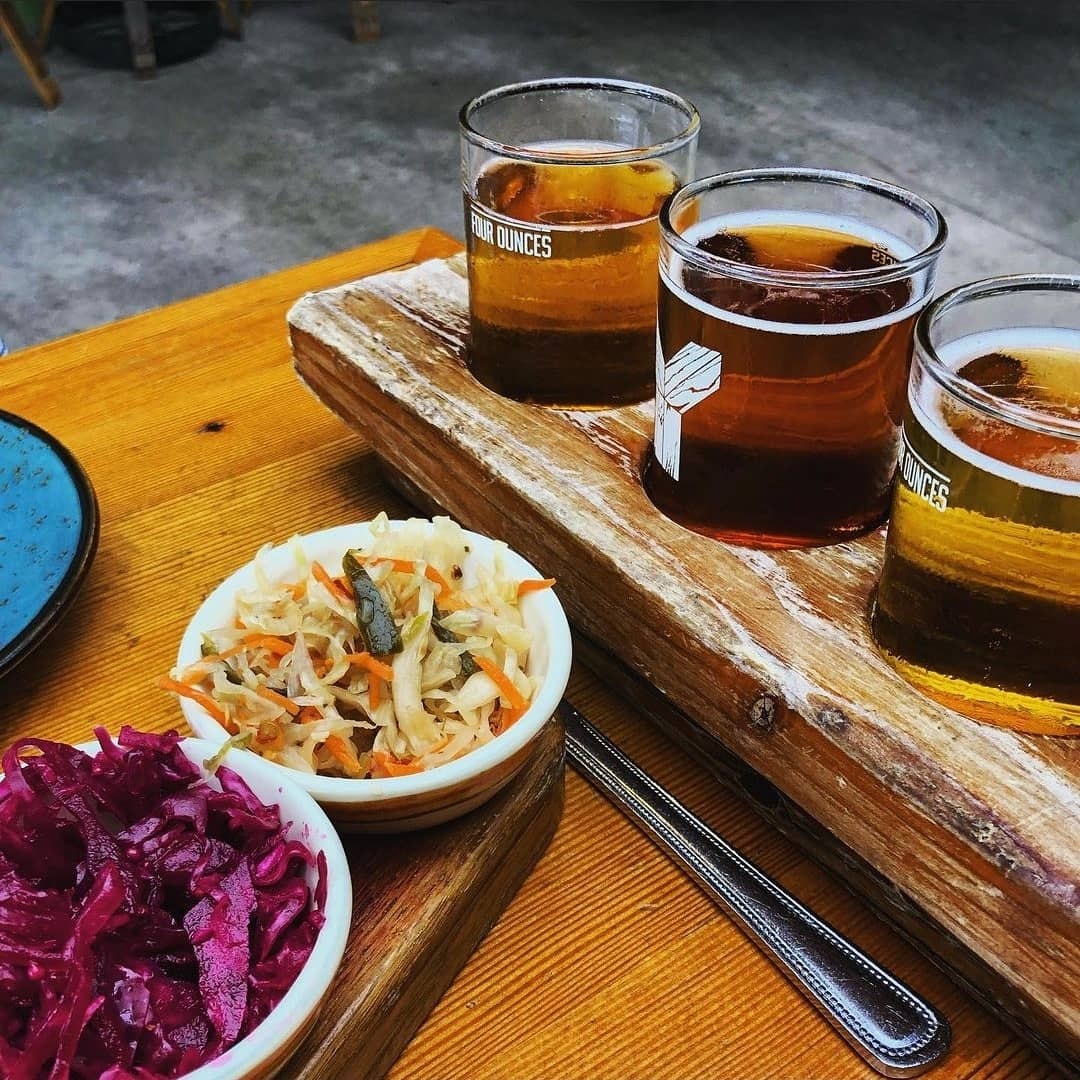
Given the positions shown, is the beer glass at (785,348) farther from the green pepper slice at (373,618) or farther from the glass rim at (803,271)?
the green pepper slice at (373,618)

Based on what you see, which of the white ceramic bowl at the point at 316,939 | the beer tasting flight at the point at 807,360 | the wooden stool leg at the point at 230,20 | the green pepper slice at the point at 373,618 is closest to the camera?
the white ceramic bowl at the point at 316,939

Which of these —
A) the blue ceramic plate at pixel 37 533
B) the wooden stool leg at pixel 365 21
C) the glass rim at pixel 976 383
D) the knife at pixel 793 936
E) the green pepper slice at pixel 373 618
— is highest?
the glass rim at pixel 976 383

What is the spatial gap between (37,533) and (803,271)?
61 centimetres

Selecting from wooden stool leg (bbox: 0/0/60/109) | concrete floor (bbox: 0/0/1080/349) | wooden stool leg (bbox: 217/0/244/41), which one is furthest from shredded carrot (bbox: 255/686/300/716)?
wooden stool leg (bbox: 217/0/244/41)

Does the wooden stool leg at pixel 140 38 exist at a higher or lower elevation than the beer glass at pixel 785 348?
lower

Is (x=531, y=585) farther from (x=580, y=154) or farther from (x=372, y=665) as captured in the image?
(x=580, y=154)

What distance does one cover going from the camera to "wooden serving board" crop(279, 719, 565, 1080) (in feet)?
1.94

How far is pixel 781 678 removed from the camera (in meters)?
0.67

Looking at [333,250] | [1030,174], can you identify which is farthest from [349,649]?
[1030,174]

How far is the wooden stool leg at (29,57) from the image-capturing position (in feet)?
12.4

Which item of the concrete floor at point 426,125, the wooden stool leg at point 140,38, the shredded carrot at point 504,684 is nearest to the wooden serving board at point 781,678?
the shredded carrot at point 504,684

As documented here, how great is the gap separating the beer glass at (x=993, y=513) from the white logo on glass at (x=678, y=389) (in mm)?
140

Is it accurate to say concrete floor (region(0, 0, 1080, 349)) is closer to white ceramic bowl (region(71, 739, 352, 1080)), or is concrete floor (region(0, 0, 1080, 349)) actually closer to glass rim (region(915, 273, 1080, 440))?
glass rim (region(915, 273, 1080, 440))

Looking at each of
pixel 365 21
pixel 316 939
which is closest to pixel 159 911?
pixel 316 939
